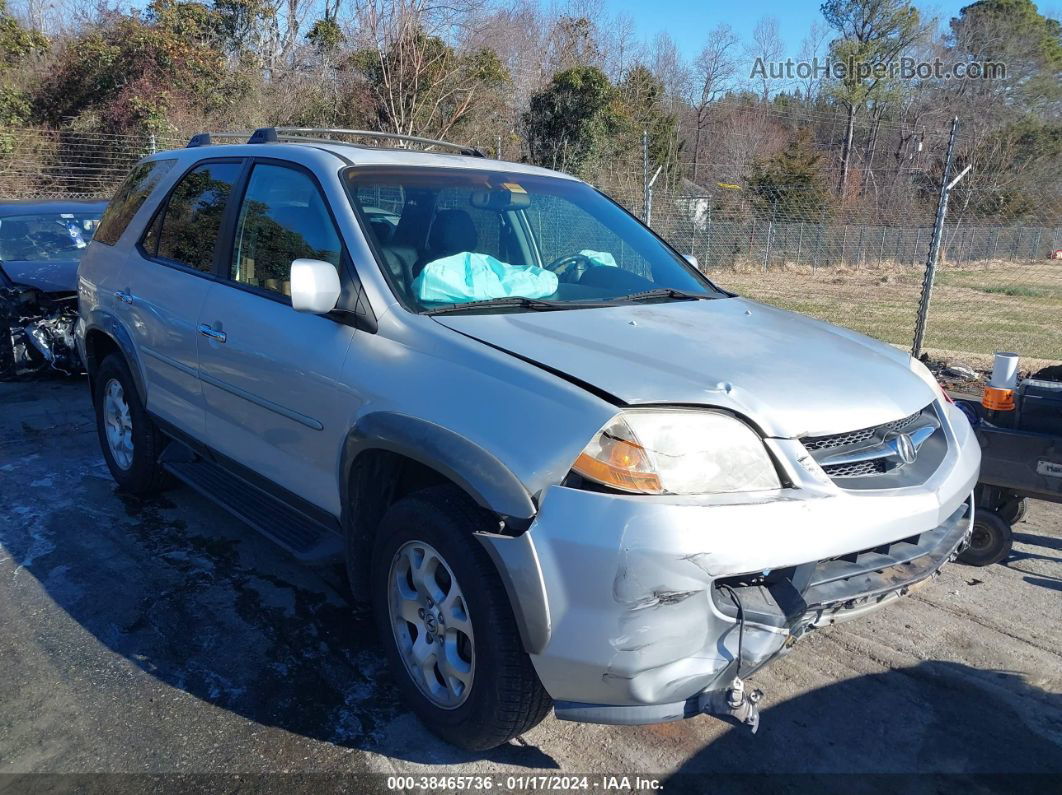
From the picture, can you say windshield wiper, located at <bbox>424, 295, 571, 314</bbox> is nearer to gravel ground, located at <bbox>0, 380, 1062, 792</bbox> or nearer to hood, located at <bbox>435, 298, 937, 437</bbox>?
hood, located at <bbox>435, 298, 937, 437</bbox>

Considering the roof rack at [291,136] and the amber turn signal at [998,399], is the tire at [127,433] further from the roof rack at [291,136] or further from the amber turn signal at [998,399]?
the amber turn signal at [998,399]

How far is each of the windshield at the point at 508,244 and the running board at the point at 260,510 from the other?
1.06 m

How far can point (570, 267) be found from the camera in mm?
3760

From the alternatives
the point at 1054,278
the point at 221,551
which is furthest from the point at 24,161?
the point at 1054,278

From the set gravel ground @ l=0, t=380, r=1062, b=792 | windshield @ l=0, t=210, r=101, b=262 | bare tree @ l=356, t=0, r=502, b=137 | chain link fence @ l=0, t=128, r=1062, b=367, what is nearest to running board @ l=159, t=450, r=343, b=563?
gravel ground @ l=0, t=380, r=1062, b=792

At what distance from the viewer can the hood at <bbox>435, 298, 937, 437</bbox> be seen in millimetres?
2494

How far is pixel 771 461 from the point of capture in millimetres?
2445

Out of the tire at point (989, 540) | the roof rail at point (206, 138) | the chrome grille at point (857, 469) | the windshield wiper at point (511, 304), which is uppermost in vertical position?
the roof rail at point (206, 138)

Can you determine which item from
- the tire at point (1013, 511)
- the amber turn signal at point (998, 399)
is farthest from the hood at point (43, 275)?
the tire at point (1013, 511)

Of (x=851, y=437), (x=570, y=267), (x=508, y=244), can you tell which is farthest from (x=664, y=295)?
(x=851, y=437)

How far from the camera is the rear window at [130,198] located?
481cm

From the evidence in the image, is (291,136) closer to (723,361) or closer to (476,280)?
(476,280)

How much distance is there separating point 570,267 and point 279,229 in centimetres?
128

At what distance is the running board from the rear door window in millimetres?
1033
